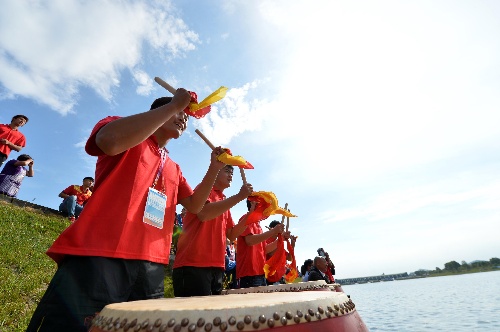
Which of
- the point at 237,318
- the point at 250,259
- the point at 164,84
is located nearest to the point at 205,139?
the point at 164,84

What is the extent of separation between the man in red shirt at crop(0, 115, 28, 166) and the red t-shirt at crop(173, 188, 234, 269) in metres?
5.75

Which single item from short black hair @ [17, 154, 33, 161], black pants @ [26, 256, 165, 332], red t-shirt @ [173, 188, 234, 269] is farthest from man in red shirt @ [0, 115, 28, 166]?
black pants @ [26, 256, 165, 332]

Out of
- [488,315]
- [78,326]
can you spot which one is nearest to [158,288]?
[78,326]

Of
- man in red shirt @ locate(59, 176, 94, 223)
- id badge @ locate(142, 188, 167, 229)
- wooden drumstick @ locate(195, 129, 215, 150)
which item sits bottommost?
id badge @ locate(142, 188, 167, 229)

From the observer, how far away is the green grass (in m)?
3.62

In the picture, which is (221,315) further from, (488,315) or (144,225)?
(488,315)

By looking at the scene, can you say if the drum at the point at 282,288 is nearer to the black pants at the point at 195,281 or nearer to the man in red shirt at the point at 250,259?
the black pants at the point at 195,281

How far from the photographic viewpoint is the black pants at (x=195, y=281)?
9.98 ft

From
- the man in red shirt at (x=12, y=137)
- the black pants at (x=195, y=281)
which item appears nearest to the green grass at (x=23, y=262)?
the man in red shirt at (x=12, y=137)

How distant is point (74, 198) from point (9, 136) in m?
2.33

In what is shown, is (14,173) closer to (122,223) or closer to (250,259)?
(250,259)

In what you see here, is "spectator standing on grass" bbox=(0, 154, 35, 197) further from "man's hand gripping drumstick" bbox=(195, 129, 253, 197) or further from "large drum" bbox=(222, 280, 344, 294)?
"large drum" bbox=(222, 280, 344, 294)

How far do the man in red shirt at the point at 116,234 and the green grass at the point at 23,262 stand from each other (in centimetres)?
241

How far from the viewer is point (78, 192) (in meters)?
8.78
